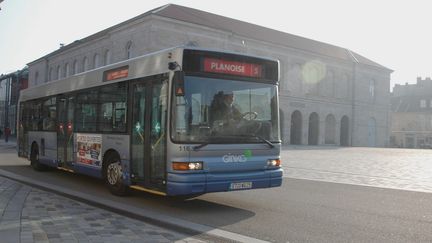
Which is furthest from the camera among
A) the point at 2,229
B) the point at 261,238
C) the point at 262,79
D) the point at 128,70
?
the point at 128,70

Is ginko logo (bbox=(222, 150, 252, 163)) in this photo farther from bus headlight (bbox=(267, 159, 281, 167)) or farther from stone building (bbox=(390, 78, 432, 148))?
stone building (bbox=(390, 78, 432, 148))

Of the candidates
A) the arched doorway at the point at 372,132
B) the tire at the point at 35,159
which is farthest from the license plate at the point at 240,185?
the arched doorway at the point at 372,132

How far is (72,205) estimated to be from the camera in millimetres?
9133

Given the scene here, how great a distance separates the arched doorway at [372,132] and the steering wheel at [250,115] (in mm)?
63754

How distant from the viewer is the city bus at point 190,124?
8547mm

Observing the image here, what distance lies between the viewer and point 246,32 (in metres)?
53.8

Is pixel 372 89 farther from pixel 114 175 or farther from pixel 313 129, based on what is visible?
pixel 114 175

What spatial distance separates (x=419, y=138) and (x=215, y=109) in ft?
302

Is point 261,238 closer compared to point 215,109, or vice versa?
point 261,238

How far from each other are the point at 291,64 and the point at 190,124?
50524mm

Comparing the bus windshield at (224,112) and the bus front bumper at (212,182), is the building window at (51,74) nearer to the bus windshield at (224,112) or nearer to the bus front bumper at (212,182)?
the bus windshield at (224,112)

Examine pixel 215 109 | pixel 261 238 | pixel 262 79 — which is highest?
pixel 262 79

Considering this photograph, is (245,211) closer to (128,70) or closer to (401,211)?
(401,211)

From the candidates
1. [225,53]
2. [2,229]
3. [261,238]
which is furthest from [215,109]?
[2,229]
